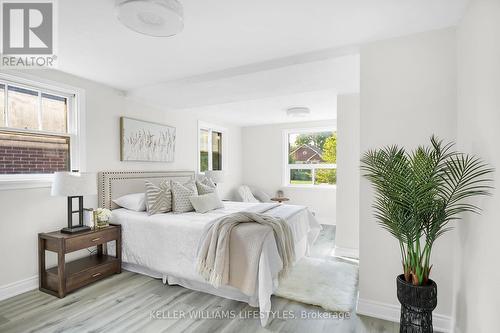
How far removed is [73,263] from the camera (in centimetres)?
302

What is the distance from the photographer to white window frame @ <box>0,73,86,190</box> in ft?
8.76

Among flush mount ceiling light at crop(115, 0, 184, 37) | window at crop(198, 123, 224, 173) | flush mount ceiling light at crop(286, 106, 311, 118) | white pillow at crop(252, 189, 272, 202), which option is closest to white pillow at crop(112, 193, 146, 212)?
window at crop(198, 123, 224, 173)

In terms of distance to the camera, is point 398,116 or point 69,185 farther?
point 69,185

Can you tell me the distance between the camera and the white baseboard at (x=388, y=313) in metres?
2.05

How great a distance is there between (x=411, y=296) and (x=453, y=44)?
6.23 feet

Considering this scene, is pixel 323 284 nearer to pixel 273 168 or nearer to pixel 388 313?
pixel 388 313

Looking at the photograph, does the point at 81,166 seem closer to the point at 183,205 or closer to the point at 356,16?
the point at 183,205

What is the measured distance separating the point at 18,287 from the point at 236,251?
2.28 metres

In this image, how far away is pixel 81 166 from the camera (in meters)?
3.22

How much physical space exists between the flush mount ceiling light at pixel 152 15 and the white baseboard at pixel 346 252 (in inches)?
137

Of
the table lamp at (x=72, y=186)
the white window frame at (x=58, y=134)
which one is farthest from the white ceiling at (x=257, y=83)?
the table lamp at (x=72, y=186)

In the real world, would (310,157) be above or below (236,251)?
above

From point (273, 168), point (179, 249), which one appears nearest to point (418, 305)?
point (179, 249)

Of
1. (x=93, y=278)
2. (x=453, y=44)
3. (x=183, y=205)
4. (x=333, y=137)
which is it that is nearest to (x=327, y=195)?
(x=333, y=137)
